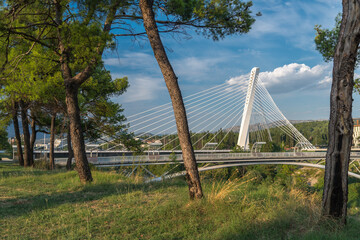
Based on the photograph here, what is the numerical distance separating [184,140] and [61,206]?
2.14m

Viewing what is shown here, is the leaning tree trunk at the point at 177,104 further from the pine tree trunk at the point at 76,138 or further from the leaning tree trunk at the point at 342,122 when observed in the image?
the pine tree trunk at the point at 76,138

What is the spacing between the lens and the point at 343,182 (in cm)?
337

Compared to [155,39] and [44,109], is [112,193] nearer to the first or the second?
[155,39]

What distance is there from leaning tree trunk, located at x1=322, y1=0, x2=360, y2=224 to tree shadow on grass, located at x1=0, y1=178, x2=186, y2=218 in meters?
3.32

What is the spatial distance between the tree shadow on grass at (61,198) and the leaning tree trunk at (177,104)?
159 cm

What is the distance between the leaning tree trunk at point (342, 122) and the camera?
11.0 feet

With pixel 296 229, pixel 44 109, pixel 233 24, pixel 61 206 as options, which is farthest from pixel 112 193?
pixel 44 109

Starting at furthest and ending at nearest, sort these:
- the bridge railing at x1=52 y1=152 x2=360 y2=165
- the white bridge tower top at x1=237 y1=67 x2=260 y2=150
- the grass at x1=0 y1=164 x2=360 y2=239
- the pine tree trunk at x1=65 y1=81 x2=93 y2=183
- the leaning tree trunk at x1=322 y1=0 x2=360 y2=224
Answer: the white bridge tower top at x1=237 y1=67 x2=260 y2=150
the bridge railing at x1=52 y1=152 x2=360 y2=165
the pine tree trunk at x1=65 y1=81 x2=93 y2=183
the leaning tree trunk at x1=322 y1=0 x2=360 y2=224
the grass at x1=0 y1=164 x2=360 y2=239

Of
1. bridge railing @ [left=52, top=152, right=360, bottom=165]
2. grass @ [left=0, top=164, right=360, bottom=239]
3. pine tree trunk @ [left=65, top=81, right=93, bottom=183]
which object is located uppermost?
pine tree trunk @ [left=65, top=81, right=93, bottom=183]

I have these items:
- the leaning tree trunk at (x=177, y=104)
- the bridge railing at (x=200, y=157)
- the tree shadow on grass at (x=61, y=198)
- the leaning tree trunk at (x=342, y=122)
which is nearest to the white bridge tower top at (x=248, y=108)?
the bridge railing at (x=200, y=157)

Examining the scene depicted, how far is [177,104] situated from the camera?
14.6 ft

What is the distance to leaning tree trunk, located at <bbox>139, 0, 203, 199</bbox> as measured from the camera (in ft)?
14.2

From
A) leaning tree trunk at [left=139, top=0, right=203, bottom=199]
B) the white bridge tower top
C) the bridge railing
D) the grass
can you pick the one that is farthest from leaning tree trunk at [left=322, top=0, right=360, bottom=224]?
the white bridge tower top

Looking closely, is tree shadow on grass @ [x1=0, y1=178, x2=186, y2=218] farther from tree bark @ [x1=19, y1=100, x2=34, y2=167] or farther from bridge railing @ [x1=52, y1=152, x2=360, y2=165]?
bridge railing @ [x1=52, y1=152, x2=360, y2=165]
